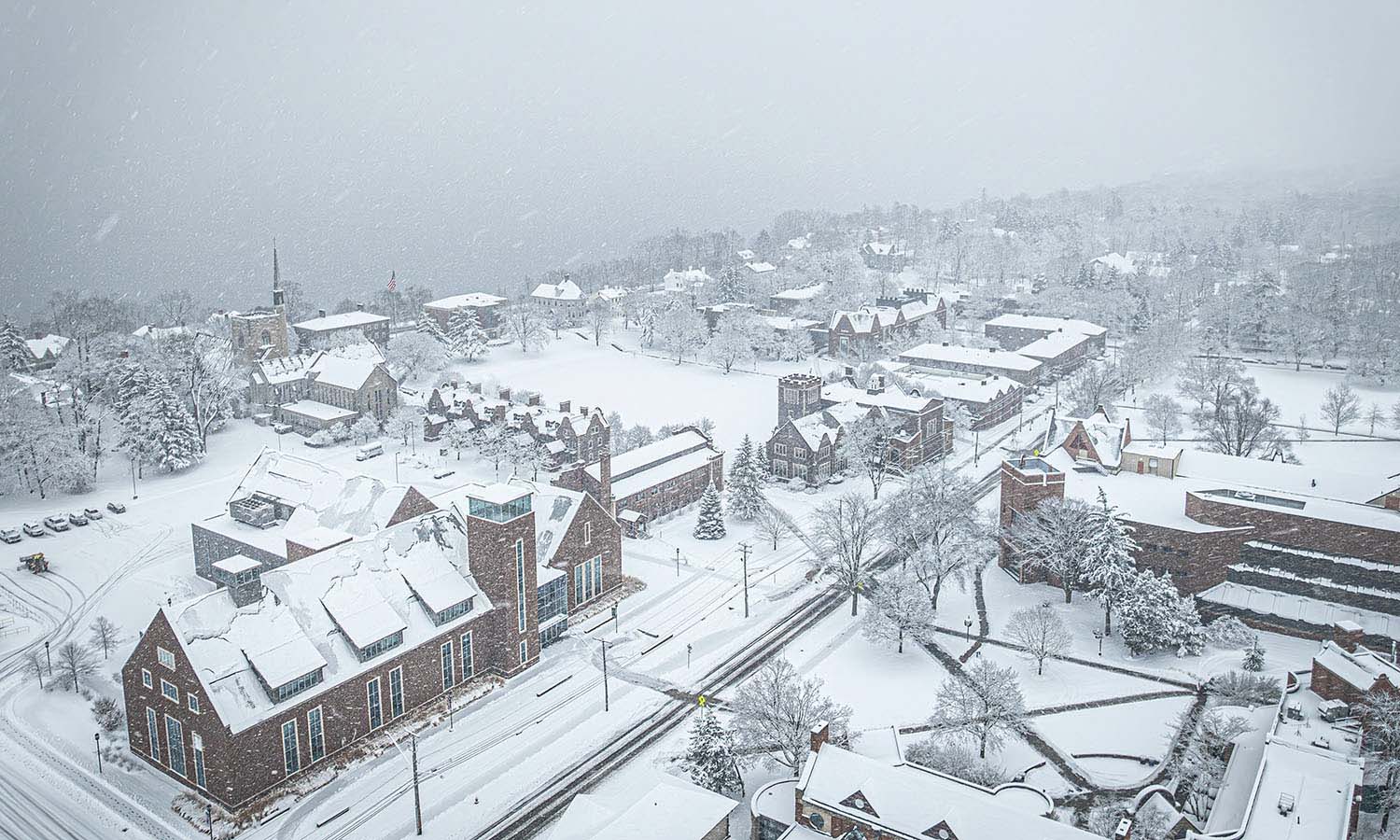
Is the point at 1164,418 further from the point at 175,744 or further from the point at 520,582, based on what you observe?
the point at 175,744

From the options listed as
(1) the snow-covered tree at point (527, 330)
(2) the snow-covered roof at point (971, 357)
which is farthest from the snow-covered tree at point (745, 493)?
(1) the snow-covered tree at point (527, 330)

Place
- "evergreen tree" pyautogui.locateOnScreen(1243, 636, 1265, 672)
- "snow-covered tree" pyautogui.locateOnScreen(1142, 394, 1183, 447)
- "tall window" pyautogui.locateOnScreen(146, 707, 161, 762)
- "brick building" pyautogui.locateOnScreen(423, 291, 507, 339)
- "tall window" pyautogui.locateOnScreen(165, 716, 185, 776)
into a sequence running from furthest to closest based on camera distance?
"brick building" pyautogui.locateOnScreen(423, 291, 507, 339)
"snow-covered tree" pyautogui.locateOnScreen(1142, 394, 1183, 447)
"evergreen tree" pyautogui.locateOnScreen(1243, 636, 1265, 672)
"tall window" pyautogui.locateOnScreen(146, 707, 161, 762)
"tall window" pyautogui.locateOnScreen(165, 716, 185, 776)

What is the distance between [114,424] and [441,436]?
2737 cm

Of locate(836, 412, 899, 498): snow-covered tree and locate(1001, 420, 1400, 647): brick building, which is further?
locate(836, 412, 899, 498): snow-covered tree

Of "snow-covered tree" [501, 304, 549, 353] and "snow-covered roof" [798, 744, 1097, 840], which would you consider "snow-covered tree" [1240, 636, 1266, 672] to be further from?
"snow-covered tree" [501, 304, 549, 353]

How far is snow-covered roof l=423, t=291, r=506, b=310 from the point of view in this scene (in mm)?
121831

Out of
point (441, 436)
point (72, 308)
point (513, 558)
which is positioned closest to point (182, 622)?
point (513, 558)

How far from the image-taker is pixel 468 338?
351 feet

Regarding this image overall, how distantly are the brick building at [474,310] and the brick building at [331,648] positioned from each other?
79138 millimetres

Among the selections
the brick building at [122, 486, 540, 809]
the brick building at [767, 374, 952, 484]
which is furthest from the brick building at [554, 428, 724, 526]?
the brick building at [122, 486, 540, 809]

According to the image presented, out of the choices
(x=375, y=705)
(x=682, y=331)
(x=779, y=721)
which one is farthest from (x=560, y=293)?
(x=779, y=721)

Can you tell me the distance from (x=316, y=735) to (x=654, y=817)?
13.5m

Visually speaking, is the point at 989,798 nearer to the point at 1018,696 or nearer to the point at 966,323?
the point at 1018,696

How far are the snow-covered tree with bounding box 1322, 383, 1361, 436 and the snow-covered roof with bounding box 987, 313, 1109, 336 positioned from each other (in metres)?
32.8
